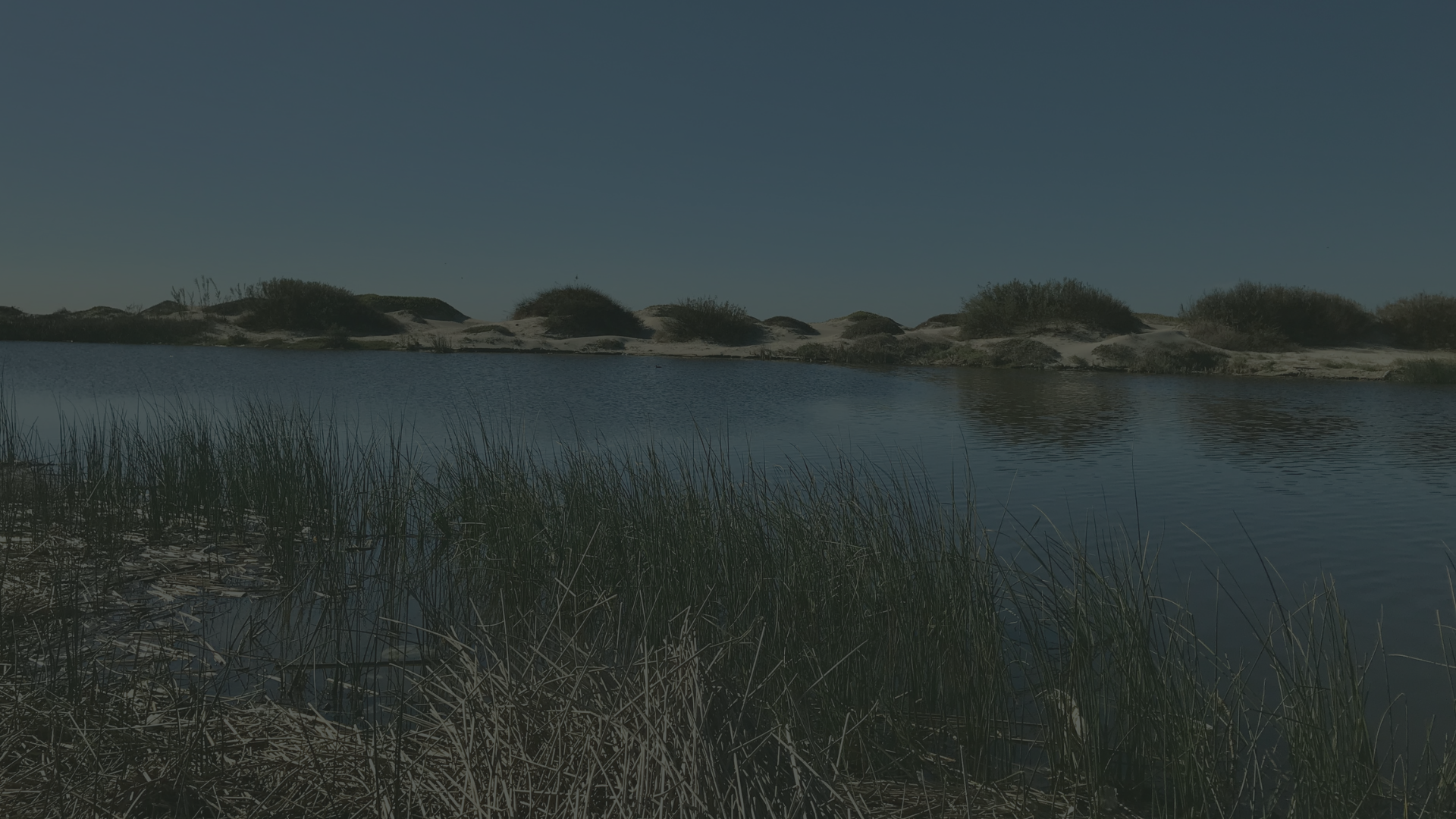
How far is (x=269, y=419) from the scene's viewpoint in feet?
21.6

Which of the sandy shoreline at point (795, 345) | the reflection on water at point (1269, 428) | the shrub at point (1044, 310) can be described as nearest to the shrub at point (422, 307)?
the sandy shoreline at point (795, 345)

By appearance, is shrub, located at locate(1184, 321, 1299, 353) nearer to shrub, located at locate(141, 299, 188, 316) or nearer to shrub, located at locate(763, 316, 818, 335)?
shrub, located at locate(763, 316, 818, 335)

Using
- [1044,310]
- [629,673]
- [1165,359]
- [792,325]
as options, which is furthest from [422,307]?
[629,673]

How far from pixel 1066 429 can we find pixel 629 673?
11.3 metres

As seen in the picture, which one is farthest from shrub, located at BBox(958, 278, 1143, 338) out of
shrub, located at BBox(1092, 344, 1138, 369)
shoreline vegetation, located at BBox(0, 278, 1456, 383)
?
shrub, located at BBox(1092, 344, 1138, 369)

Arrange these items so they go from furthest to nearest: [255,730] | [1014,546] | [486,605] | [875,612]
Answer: [1014,546] → [486,605] → [875,612] → [255,730]

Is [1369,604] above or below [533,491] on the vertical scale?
below

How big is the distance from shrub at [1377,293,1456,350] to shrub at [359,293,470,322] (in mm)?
34823

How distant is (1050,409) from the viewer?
15.4 meters

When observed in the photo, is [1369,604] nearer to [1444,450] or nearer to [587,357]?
[1444,450]

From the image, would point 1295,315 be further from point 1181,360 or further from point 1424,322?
point 1181,360

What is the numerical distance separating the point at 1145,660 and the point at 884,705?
0.76m

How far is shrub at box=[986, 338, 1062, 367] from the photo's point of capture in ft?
92.1

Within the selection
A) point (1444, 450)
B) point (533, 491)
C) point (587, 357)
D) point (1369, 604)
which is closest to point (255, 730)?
point (533, 491)
